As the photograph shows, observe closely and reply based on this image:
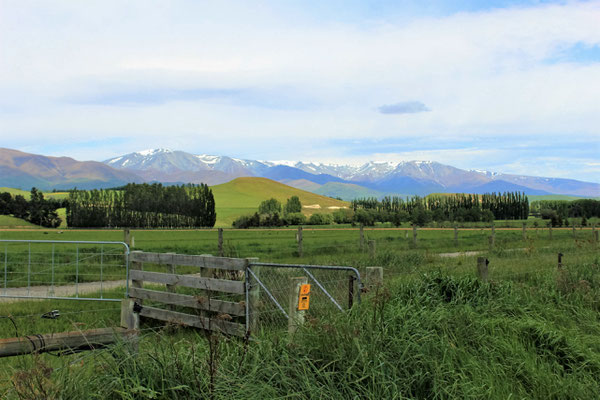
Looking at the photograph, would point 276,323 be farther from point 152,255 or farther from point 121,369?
point 121,369

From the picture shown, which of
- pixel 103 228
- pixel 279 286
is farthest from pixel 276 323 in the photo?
pixel 103 228

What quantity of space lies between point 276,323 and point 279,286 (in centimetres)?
169

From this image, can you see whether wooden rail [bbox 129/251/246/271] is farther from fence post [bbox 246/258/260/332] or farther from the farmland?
the farmland

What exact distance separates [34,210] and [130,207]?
51.6 feet

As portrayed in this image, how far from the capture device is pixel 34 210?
69438 millimetres

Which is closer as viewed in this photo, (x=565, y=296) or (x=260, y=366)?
(x=260, y=366)

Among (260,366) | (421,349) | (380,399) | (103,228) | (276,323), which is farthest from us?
(103,228)

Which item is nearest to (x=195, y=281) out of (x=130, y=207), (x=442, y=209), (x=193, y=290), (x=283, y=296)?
(x=283, y=296)

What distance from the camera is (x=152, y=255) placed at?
30.4ft

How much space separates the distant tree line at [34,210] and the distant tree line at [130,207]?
4.34m

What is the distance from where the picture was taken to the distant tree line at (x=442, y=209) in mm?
80812

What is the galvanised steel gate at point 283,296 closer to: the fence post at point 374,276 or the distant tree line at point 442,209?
the fence post at point 374,276

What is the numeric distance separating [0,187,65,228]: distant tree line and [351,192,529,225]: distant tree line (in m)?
42.7

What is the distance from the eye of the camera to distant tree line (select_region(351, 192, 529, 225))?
3182 inches
